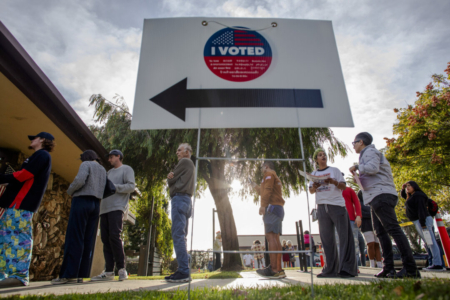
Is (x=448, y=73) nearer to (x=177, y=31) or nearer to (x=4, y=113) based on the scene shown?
(x=177, y=31)

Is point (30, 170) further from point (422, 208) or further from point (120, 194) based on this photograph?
point (422, 208)

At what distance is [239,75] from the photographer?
7.86 ft

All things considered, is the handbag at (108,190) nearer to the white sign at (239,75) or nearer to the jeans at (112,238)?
the jeans at (112,238)

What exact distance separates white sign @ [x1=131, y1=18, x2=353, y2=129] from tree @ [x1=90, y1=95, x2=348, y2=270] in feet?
11.7

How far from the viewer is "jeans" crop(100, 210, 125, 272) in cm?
318

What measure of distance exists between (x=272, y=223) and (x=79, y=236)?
7.03ft

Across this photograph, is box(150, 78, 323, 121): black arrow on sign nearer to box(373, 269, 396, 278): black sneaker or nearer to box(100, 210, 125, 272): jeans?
box(100, 210, 125, 272): jeans

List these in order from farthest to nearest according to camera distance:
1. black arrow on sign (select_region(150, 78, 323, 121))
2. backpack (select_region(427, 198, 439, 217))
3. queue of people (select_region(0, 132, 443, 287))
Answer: backpack (select_region(427, 198, 439, 217))
queue of people (select_region(0, 132, 443, 287))
black arrow on sign (select_region(150, 78, 323, 121))

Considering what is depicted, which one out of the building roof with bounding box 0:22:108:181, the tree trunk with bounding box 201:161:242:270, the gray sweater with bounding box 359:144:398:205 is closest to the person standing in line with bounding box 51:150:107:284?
the building roof with bounding box 0:22:108:181

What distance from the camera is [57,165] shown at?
551 centimetres

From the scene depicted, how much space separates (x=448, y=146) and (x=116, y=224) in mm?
12264

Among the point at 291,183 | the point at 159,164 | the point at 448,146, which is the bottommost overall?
the point at 291,183

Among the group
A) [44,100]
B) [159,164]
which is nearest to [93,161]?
[44,100]

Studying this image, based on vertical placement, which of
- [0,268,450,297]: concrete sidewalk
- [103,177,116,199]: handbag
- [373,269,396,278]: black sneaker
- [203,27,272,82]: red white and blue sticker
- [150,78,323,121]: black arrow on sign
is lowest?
[0,268,450,297]: concrete sidewalk
